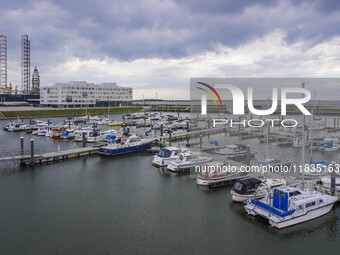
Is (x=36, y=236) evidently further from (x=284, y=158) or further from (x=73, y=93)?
(x=73, y=93)

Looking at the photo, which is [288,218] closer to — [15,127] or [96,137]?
[96,137]

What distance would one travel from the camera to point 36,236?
30.9ft

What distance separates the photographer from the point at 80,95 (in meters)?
80.8

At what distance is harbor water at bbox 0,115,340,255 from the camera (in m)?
8.75

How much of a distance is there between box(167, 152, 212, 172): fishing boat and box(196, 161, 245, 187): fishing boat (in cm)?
213

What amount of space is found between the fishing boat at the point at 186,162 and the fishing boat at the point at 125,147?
252 inches

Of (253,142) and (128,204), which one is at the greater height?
(253,142)

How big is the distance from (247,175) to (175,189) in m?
3.82

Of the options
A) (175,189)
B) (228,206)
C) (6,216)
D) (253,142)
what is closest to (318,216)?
(228,206)

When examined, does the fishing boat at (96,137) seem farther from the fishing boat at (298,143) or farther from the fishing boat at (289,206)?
the fishing boat at (289,206)

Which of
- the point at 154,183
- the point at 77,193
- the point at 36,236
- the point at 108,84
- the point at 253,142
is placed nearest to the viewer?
the point at 36,236

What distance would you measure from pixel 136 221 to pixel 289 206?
5.52 meters

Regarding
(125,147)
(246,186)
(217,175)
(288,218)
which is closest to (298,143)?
(217,175)

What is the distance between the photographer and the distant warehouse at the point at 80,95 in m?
78.8
